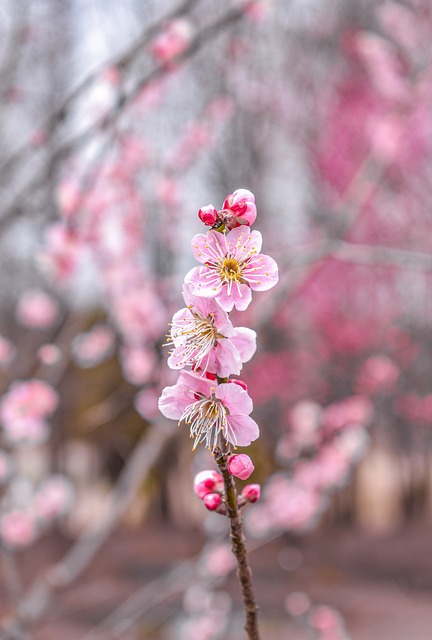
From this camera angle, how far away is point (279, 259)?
3.00 meters

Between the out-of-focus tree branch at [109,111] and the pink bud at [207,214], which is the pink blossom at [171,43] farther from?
the pink bud at [207,214]

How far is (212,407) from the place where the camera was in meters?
0.67

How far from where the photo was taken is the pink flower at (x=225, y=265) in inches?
25.3

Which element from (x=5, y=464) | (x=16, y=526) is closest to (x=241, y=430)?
(x=5, y=464)

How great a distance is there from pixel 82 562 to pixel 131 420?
743cm

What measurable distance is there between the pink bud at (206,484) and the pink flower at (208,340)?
161mm

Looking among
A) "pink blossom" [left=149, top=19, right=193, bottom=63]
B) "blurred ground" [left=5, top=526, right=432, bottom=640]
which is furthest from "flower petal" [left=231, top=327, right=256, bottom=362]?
"blurred ground" [left=5, top=526, right=432, bottom=640]

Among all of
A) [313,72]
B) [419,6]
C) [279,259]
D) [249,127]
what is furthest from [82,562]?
[313,72]

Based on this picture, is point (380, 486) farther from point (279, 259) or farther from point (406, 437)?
point (279, 259)

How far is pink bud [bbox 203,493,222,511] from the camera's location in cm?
73

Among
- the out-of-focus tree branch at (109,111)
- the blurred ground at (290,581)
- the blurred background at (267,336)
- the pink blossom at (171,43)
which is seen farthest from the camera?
the blurred ground at (290,581)

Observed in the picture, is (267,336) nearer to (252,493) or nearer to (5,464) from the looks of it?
(5,464)

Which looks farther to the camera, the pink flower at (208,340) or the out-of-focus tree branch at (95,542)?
the out-of-focus tree branch at (95,542)

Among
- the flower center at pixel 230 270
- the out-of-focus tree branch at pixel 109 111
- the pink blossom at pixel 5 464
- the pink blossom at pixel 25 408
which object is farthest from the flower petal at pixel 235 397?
the pink blossom at pixel 5 464
